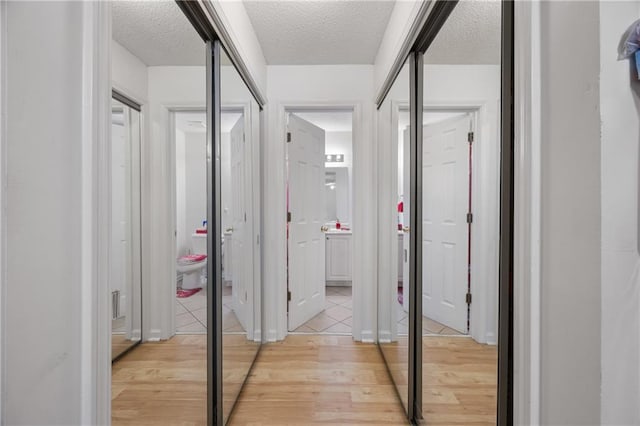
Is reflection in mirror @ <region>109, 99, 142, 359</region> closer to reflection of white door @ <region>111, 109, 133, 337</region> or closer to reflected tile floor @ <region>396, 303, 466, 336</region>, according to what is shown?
reflection of white door @ <region>111, 109, 133, 337</region>

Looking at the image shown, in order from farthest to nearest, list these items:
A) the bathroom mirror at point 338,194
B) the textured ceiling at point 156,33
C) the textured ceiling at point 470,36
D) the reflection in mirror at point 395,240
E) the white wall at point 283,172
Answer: the bathroom mirror at point 338,194 < the white wall at point 283,172 < the reflection in mirror at point 395,240 < the textured ceiling at point 470,36 < the textured ceiling at point 156,33

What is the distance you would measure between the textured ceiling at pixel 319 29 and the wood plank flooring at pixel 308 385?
2.09 meters

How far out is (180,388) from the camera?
1210mm

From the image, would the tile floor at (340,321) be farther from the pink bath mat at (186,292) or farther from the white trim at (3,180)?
the white trim at (3,180)

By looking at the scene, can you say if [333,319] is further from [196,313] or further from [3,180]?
[3,180]

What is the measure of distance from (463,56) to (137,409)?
1.67 m

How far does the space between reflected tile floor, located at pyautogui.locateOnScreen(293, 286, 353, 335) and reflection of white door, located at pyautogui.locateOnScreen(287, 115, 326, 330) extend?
0.07 m

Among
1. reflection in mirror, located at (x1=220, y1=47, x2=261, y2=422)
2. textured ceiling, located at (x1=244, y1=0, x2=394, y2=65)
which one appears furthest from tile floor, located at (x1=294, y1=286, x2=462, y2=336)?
textured ceiling, located at (x1=244, y1=0, x2=394, y2=65)

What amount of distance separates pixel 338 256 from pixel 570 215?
3947 mm

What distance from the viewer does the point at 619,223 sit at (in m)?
0.59

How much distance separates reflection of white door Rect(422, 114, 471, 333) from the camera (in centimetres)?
114

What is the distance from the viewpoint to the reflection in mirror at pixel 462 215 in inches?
36.9

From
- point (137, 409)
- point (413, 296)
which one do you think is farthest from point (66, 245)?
point (413, 296)

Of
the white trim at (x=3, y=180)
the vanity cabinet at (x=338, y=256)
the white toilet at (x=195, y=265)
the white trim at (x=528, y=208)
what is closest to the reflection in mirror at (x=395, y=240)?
the white trim at (x=528, y=208)
